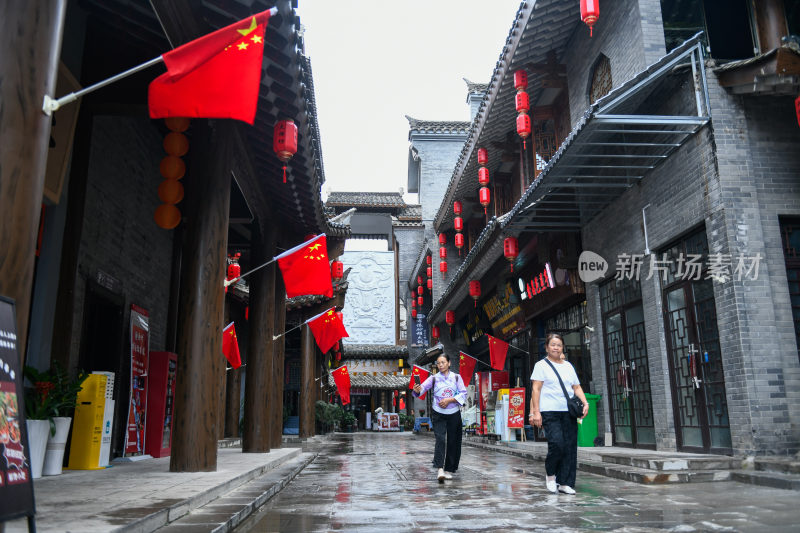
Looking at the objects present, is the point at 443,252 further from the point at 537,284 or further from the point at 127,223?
the point at 127,223

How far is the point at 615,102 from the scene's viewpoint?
8531 mm

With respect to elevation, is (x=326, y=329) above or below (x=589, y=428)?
above

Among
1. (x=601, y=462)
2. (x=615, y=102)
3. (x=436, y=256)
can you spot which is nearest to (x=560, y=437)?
(x=601, y=462)

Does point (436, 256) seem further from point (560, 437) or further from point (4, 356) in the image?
point (4, 356)

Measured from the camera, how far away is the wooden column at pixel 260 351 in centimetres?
1105

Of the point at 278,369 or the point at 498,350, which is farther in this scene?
the point at 498,350

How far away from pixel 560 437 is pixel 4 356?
16.9 feet

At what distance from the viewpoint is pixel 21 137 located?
10.8 ft

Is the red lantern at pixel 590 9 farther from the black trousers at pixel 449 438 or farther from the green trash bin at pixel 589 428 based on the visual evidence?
the green trash bin at pixel 589 428

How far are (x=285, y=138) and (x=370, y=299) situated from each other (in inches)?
1315

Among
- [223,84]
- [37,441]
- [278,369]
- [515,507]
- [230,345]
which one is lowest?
[515,507]

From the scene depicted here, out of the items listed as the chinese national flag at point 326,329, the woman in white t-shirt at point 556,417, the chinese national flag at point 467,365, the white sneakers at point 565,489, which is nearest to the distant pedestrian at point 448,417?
the woman in white t-shirt at point 556,417

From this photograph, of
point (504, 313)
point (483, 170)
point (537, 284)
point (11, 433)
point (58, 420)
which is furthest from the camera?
point (504, 313)

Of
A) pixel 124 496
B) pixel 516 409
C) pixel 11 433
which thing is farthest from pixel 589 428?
pixel 11 433
